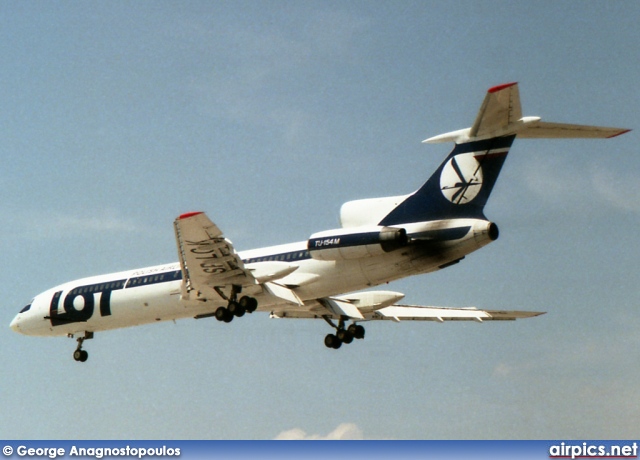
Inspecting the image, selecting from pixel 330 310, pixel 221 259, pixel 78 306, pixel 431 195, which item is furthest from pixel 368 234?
pixel 78 306

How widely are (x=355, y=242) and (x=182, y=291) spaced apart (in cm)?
650

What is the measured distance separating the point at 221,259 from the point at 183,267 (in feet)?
4.42

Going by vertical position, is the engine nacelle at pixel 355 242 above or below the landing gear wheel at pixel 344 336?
above

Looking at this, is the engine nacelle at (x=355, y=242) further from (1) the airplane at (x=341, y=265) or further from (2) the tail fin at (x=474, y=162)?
(2) the tail fin at (x=474, y=162)

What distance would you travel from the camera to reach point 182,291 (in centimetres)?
3281

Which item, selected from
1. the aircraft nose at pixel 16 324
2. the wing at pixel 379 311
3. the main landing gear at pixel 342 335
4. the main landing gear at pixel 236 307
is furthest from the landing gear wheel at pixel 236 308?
the aircraft nose at pixel 16 324

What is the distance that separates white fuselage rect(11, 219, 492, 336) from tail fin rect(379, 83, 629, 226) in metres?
0.52

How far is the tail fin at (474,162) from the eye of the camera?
2816 cm

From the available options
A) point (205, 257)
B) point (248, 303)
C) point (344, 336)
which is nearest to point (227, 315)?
point (248, 303)

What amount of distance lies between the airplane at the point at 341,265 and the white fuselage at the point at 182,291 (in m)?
0.03

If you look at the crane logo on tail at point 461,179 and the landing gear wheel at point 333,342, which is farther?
the landing gear wheel at point 333,342

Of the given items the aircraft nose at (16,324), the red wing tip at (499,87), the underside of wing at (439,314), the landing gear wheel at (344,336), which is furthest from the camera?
the aircraft nose at (16,324)

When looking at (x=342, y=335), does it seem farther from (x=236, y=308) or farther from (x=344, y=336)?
(x=236, y=308)

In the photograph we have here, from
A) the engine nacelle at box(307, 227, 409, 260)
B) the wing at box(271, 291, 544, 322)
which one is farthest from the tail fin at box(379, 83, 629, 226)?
the wing at box(271, 291, 544, 322)
